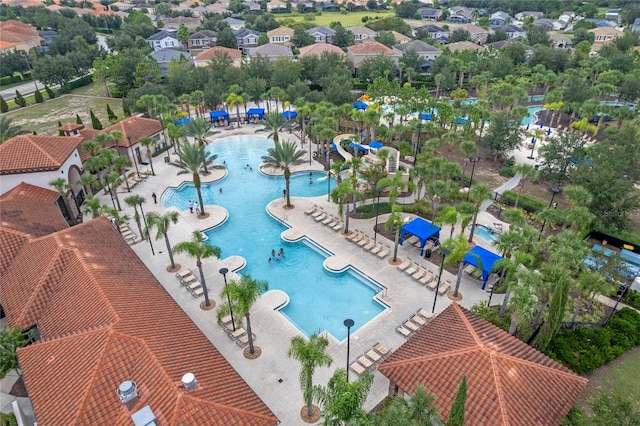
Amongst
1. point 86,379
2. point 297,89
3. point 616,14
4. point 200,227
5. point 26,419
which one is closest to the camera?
point 86,379

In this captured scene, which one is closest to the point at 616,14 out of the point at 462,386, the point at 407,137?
the point at 407,137

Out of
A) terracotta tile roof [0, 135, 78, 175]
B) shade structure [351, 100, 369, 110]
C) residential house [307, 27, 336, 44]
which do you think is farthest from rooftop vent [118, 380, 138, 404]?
residential house [307, 27, 336, 44]

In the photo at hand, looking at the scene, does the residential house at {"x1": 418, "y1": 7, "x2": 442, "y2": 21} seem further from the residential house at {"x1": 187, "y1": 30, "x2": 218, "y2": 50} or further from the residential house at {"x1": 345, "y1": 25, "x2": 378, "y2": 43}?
the residential house at {"x1": 187, "y1": 30, "x2": 218, "y2": 50}

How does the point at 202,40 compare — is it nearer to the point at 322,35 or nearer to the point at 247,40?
the point at 247,40

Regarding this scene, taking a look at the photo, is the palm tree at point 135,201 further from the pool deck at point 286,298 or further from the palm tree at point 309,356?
the palm tree at point 309,356

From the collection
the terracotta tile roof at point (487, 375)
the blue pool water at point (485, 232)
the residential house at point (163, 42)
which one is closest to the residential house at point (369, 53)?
the residential house at point (163, 42)

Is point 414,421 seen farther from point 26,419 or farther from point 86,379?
point 26,419
